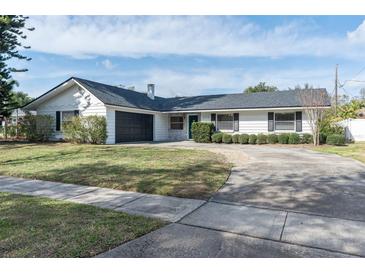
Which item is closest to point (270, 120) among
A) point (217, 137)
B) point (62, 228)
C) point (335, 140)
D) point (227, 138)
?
point (227, 138)

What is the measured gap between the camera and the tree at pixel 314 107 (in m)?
17.8

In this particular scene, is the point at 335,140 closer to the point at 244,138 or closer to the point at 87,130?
the point at 244,138

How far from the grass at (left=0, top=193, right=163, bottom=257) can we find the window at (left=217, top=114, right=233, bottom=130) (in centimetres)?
1826

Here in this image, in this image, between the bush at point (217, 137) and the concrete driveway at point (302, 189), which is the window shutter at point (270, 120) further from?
the concrete driveway at point (302, 189)

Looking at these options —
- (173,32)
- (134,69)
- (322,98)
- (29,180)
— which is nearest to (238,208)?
(29,180)

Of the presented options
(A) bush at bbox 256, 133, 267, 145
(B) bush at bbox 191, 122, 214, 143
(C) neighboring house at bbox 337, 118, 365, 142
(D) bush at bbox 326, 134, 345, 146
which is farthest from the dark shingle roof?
(C) neighboring house at bbox 337, 118, 365, 142

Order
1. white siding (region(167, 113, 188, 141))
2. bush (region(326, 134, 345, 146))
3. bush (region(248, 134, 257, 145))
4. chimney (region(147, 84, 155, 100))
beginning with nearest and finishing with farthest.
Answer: bush (region(326, 134, 345, 146))
bush (region(248, 134, 257, 145))
white siding (region(167, 113, 188, 141))
chimney (region(147, 84, 155, 100))

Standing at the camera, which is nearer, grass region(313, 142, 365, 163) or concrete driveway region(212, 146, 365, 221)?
concrete driveway region(212, 146, 365, 221)

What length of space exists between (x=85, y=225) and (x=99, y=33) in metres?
9.02

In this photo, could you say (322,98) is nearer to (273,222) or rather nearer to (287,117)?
(287,117)

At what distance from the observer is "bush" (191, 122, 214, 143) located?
20938mm

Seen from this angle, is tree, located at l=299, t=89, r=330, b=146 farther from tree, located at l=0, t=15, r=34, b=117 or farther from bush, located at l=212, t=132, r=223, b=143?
tree, located at l=0, t=15, r=34, b=117

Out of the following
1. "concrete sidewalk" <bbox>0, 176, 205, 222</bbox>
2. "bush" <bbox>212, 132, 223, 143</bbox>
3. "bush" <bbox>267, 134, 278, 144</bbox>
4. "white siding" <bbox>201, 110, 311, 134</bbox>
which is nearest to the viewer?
"concrete sidewalk" <bbox>0, 176, 205, 222</bbox>

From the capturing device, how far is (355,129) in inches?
822
